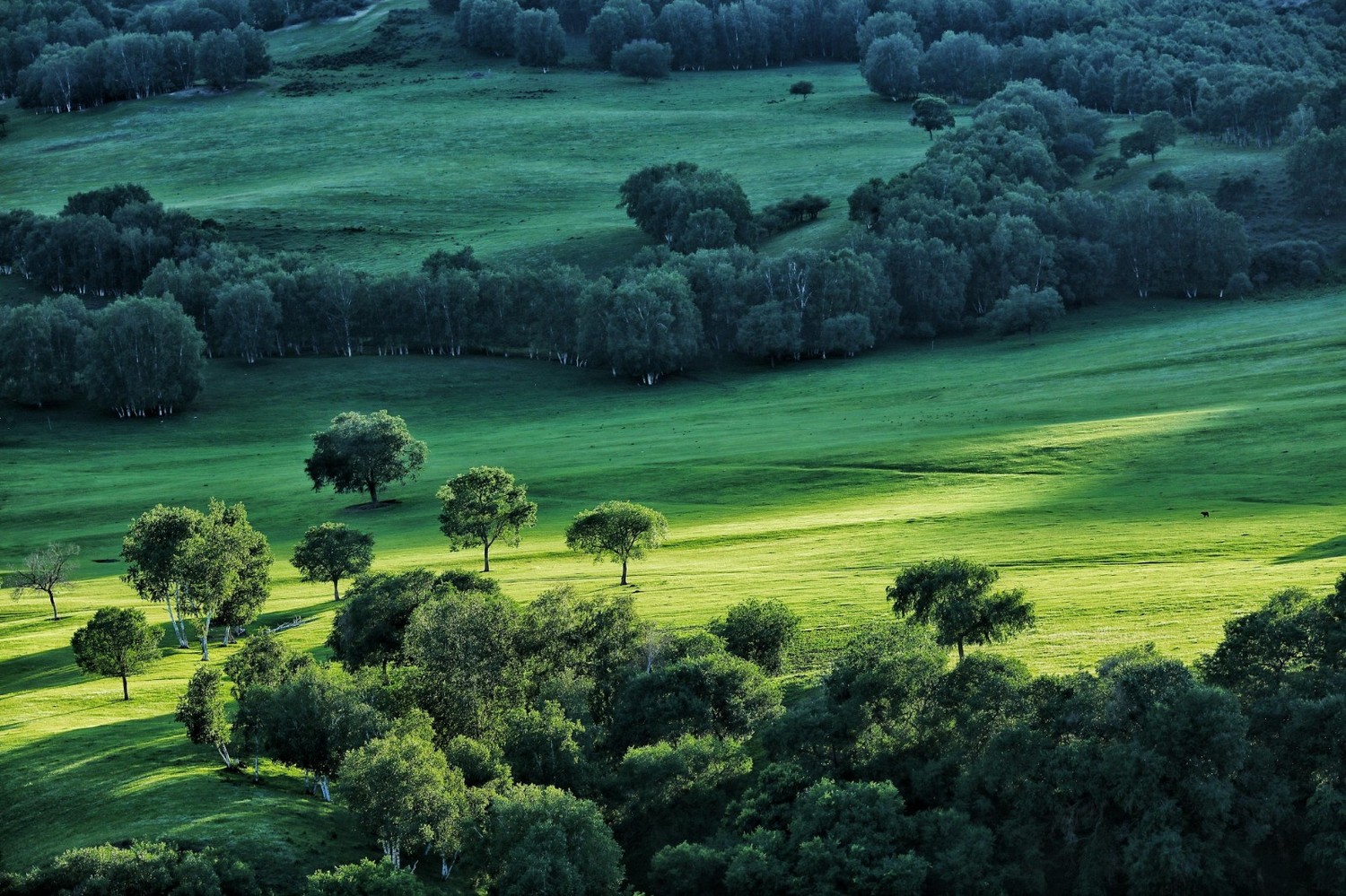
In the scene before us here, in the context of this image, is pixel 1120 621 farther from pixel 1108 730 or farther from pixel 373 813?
pixel 373 813

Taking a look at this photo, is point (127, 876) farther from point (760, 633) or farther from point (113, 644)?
point (760, 633)

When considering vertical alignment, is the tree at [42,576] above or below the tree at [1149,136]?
below

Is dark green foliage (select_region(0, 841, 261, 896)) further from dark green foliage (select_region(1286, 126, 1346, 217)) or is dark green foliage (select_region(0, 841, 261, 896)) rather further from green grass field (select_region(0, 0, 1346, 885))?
dark green foliage (select_region(1286, 126, 1346, 217))

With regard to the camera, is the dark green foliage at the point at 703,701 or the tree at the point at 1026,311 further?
the tree at the point at 1026,311

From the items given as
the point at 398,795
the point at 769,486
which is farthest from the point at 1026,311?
the point at 398,795

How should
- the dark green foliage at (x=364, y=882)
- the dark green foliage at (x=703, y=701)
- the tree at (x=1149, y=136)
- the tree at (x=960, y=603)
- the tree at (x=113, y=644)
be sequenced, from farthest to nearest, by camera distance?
the tree at (x=1149, y=136) → the tree at (x=113, y=644) → the tree at (x=960, y=603) → the dark green foliage at (x=703, y=701) → the dark green foliage at (x=364, y=882)

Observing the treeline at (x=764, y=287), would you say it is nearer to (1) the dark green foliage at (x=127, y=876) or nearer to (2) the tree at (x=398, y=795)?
(2) the tree at (x=398, y=795)

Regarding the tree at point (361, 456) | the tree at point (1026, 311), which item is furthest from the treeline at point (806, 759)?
the tree at point (1026, 311)
